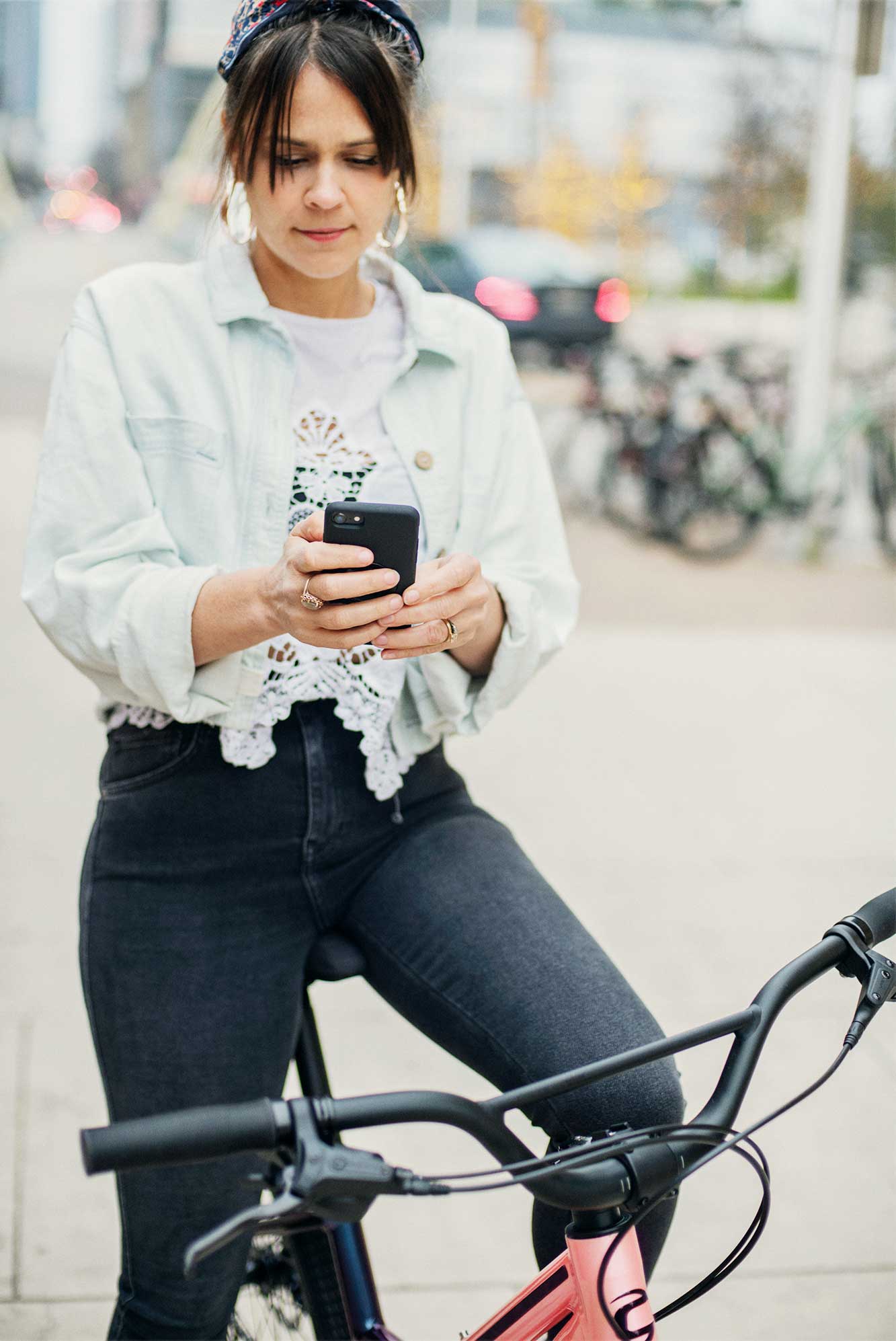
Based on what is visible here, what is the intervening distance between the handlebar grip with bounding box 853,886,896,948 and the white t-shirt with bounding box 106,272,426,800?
609 millimetres

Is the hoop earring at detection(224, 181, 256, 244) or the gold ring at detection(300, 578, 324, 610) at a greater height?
the hoop earring at detection(224, 181, 256, 244)

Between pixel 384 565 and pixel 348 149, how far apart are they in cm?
55

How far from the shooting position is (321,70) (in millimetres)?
1654

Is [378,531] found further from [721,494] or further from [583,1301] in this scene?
[721,494]

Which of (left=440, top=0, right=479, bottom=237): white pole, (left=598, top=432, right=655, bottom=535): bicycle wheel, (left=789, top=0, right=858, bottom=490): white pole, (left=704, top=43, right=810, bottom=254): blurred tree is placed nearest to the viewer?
(left=789, top=0, right=858, bottom=490): white pole

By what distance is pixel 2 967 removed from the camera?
12.2 feet

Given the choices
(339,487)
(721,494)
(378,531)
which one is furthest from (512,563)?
(721,494)

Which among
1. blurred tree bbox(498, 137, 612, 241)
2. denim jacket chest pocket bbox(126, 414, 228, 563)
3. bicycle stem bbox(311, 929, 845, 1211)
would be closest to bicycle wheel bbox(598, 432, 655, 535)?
denim jacket chest pocket bbox(126, 414, 228, 563)

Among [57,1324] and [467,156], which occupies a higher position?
[467,156]

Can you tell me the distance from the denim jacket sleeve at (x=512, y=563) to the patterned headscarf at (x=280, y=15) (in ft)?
1.20

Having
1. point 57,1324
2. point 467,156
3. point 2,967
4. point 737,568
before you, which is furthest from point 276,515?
point 467,156

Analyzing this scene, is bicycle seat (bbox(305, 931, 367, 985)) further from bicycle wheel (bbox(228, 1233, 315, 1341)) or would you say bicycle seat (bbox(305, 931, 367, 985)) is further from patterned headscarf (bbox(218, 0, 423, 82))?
patterned headscarf (bbox(218, 0, 423, 82))

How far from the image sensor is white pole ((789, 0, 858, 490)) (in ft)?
28.2

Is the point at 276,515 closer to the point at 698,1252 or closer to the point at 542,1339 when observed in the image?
the point at 542,1339
